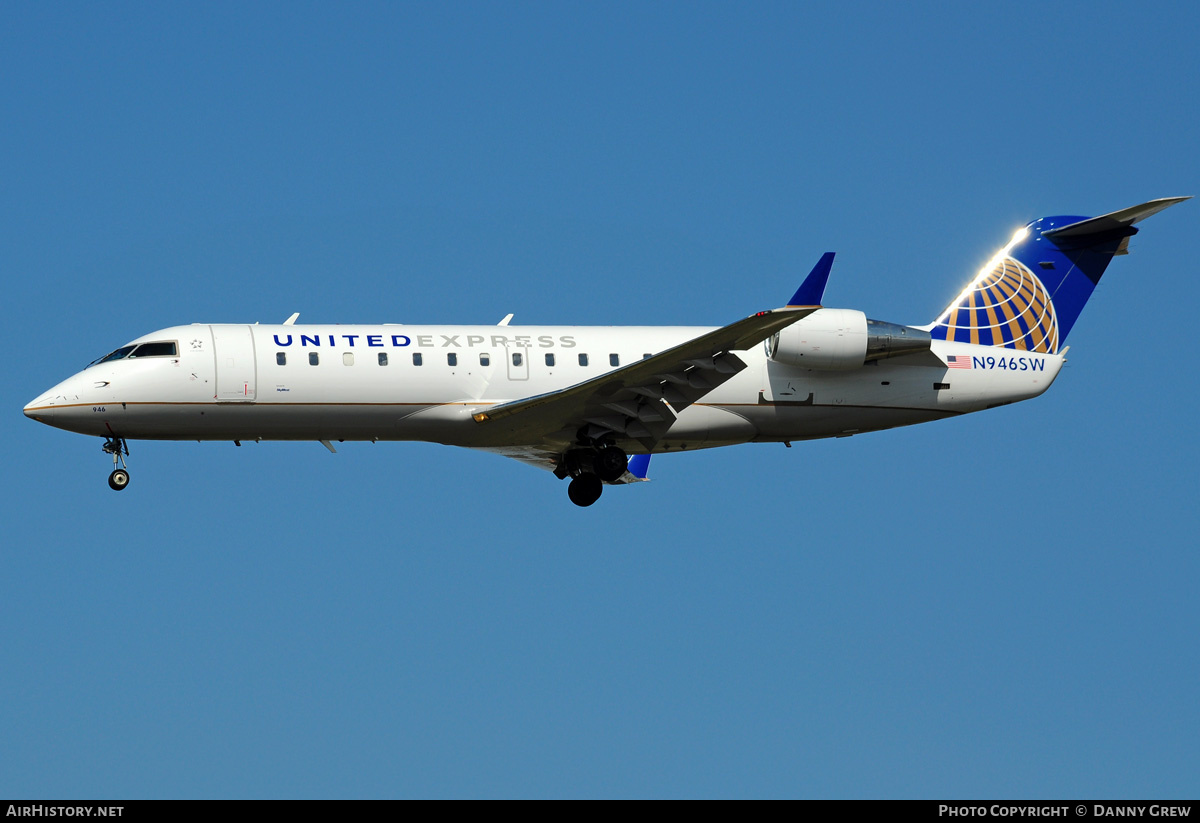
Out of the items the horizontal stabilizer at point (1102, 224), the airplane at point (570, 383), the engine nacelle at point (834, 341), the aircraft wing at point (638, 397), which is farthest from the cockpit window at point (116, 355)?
the horizontal stabilizer at point (1102, 224)

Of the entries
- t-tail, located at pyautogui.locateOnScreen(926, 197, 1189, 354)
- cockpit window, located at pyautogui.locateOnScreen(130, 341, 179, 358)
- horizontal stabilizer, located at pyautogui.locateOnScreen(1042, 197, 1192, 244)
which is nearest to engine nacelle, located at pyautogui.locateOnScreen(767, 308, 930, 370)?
t-tail, located at pyautogui.locateOnScreen(926, 197, 1189, 354)

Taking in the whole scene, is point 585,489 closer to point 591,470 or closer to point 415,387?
point 591,470

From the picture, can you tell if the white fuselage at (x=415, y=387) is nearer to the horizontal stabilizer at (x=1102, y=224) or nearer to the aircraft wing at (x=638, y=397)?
the aircraft wing at (x=638, y=397)

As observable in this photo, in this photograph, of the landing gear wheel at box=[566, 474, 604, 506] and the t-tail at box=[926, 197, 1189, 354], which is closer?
the landing gear wheel at box=[566, 474, 604, 506]

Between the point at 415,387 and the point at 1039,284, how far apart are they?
1312 cm

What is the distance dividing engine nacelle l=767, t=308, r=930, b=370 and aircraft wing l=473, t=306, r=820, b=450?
1.94 meters

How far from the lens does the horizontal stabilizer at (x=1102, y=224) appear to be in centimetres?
2900

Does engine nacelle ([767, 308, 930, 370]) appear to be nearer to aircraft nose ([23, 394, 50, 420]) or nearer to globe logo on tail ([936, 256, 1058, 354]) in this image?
globe logo on tail ([936, 256, 1058, 354])

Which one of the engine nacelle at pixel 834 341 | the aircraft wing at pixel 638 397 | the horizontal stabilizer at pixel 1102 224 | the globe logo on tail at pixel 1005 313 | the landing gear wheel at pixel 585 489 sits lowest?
the landing gear wheel at pixel 585 489

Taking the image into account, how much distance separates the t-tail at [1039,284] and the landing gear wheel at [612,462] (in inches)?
274

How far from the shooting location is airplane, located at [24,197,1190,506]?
25453 millimetres

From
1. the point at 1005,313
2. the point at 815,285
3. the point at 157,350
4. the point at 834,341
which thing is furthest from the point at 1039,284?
the point at 157,350
